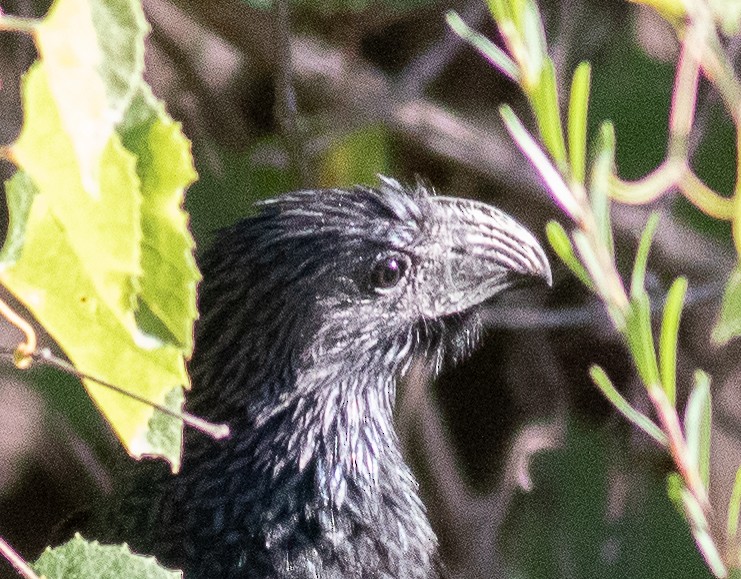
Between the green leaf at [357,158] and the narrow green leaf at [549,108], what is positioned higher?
the narrow green leaf at [549,108]

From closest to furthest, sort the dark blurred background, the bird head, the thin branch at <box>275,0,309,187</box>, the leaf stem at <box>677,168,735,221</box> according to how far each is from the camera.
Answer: the leaf stem at <box>677,168,735,221</box> < the bird head < the thin branch at <box>275,0,309,187</box> < the dark blurred background

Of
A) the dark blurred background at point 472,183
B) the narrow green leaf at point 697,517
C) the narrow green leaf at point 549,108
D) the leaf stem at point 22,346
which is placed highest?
the narrow green leaf at point 549,108

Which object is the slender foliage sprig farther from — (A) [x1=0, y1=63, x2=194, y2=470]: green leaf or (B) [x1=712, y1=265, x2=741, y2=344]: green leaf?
(A) [x1=0, y1=63, x2=194, y2=470]: green leaf

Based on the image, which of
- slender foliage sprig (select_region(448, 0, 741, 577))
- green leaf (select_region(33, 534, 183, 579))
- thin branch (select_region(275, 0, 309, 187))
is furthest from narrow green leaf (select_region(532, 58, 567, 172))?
thin branch (select_region(275, 0, 309, 187))

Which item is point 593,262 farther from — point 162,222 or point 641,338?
point 162,222

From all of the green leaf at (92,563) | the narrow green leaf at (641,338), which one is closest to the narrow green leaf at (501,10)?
the narrow green leaf at (641,338)

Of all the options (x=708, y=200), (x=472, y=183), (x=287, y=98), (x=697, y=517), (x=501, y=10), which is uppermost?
(x=501, y=10)

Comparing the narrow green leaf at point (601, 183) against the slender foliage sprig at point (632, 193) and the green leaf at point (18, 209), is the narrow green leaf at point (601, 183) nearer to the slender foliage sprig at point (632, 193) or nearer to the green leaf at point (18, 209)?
the slender foliage sprig at point (632, 193)

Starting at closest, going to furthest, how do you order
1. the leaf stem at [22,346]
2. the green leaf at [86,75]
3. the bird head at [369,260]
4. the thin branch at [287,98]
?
1. the green leaf at [86,75]
2. the leaf stem at [22,346]
3. the bird head at [369,260]
4. the thin branch at [287,98]

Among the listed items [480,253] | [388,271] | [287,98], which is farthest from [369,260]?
[287,98]
